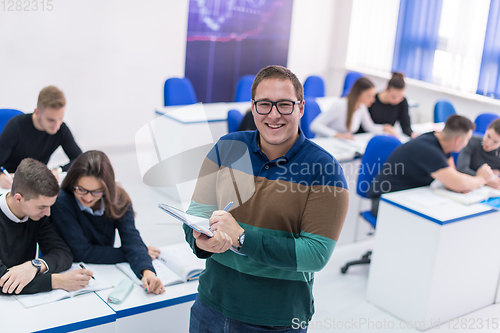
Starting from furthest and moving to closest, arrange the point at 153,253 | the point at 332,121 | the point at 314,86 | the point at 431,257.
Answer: the point at 314,86, the point at 332,121, the point at 431,257, the point at 153,253

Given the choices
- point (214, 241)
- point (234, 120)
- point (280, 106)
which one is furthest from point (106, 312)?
point (234, 120)

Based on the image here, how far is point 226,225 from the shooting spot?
124 centimetres

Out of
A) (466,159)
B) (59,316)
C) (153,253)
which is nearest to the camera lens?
(59,316)

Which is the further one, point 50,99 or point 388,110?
point 388,110

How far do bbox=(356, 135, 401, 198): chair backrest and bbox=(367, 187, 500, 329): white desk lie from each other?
1.24 ft

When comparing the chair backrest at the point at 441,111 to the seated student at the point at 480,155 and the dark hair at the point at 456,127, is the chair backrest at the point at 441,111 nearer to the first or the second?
the seated student at the point at 480,155

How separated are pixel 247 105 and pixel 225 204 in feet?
12.7

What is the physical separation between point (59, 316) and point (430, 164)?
2.38 meters

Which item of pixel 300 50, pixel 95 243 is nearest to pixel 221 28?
pixel 300 50

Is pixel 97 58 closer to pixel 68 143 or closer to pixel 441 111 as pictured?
pixel 68 143

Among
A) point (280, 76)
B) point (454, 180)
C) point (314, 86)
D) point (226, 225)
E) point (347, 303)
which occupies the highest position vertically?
point (280, 76)

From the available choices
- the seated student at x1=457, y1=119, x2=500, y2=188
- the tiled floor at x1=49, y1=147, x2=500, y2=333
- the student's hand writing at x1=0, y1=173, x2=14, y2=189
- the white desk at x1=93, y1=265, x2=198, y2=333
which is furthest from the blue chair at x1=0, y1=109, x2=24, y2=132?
the seated student at x1=457, y1=119, x2=500, y2=188

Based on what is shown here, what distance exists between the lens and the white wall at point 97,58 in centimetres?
489

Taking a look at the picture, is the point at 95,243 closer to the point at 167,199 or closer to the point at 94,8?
the point at 167,199
